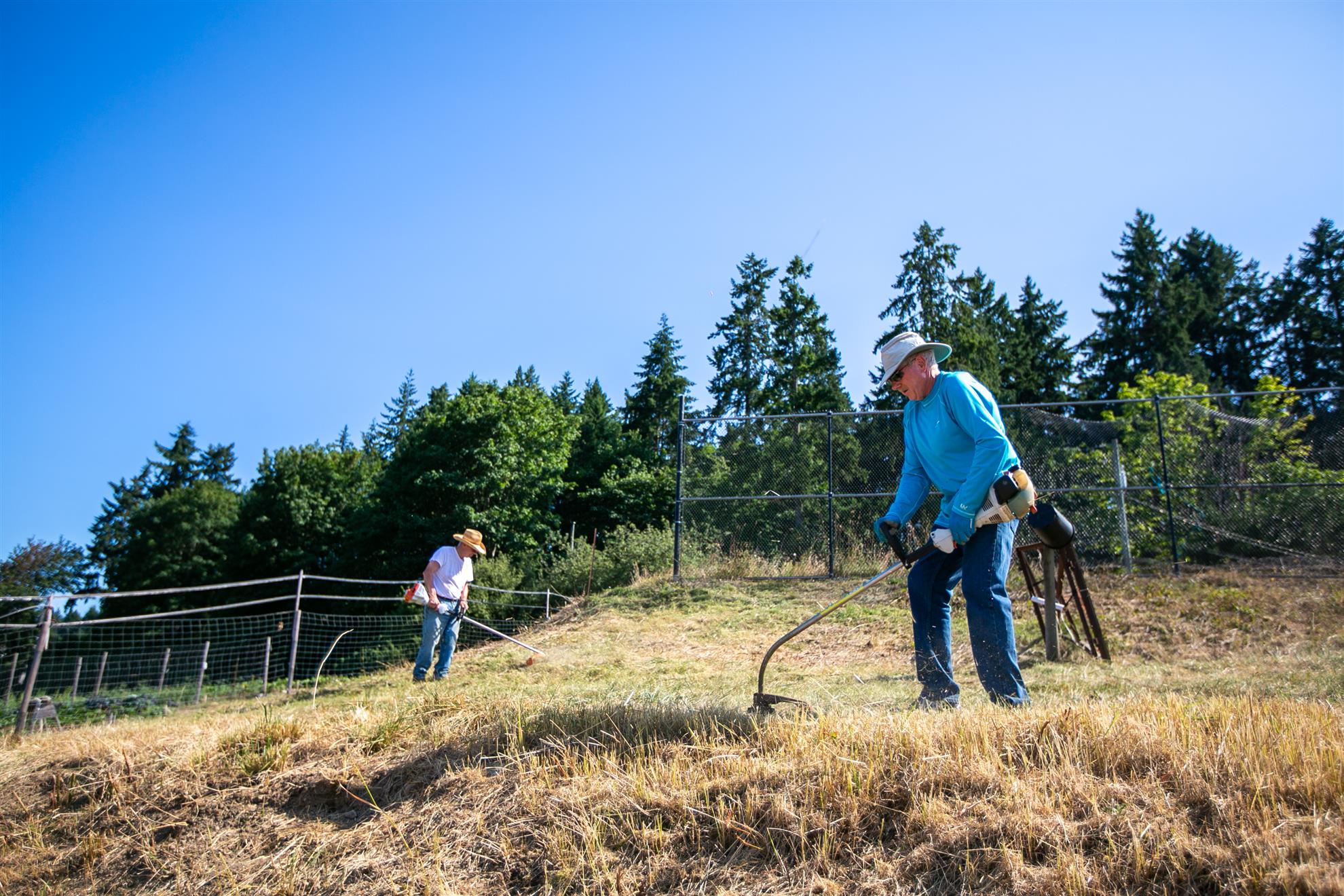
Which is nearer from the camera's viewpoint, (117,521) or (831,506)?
(831,506)

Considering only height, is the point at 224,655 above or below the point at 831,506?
below

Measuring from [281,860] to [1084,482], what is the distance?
1140 centimetres

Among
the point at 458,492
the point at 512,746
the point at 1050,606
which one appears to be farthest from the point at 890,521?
the point at 458,492

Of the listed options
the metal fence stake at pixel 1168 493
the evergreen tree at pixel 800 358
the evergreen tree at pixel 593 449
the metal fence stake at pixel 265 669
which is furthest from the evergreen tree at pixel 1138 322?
the metal fence stake at pixel 265 669

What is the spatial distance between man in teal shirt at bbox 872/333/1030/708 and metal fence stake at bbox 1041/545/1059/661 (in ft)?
7.87

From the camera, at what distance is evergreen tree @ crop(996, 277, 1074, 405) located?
3884cm

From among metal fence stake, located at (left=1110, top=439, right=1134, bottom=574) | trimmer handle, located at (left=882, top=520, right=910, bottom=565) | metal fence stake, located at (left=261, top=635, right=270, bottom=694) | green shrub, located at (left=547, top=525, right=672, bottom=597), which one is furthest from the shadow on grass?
green shrub, located at (left=547, top=525, right=672, bottom=597)

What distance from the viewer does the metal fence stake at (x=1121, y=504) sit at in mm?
11000

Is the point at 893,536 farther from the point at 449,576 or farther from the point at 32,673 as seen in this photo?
the point at 32,673

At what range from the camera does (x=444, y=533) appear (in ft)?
108

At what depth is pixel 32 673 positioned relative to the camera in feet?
23.2

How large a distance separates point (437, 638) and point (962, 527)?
238 inches

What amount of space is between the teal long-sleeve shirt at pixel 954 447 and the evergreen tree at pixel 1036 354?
1300 inches

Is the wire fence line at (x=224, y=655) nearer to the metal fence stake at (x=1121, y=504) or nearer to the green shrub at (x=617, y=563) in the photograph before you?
the green shrub at (x=617, y=563)
